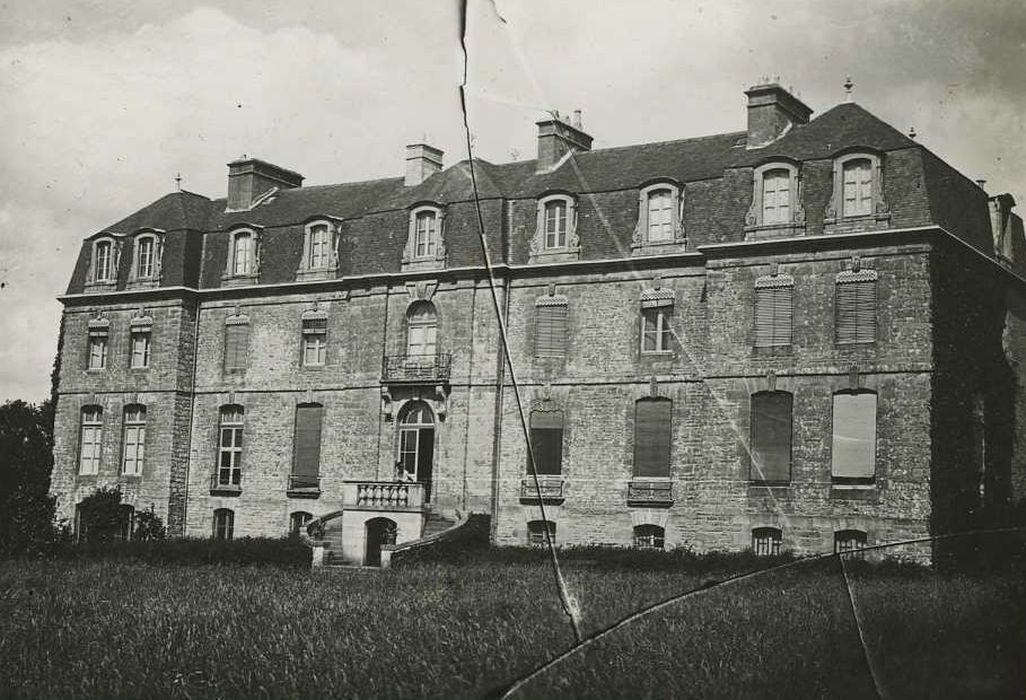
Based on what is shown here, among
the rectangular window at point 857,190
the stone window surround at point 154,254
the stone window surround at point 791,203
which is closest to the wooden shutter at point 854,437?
the rectangular window at point 857,190

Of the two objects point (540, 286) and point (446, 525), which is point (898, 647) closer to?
point (540, 286)

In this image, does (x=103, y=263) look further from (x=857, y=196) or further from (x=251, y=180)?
(x=857, y=196)

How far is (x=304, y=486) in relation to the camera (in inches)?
979

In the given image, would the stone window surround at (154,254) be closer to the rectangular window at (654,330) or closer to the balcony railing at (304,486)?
the balcony railing at (304,486)

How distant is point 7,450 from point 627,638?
25572mm

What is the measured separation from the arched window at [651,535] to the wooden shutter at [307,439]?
334 inches

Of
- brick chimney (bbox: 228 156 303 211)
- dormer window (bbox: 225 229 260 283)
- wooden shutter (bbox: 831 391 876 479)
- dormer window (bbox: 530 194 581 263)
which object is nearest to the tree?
dormer window (bbox: 225 229 260 283)

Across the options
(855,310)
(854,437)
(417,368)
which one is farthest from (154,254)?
(854,437)

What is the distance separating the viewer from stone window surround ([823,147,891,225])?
12.7m

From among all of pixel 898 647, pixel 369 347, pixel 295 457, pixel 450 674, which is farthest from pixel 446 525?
pixel 898 647

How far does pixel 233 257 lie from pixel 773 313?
635 inches

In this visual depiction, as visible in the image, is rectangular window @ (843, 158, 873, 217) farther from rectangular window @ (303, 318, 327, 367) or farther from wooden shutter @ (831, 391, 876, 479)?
rectangular window @ (303, 318, 327, 367)

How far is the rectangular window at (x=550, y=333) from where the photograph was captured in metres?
14.8

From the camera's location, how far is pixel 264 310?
24.9m
